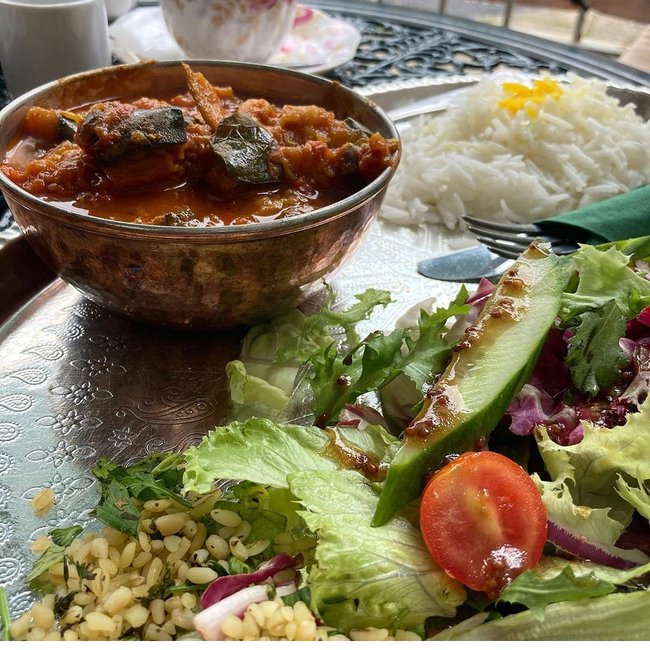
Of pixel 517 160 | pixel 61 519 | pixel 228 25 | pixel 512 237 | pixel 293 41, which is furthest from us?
pixel 293 41

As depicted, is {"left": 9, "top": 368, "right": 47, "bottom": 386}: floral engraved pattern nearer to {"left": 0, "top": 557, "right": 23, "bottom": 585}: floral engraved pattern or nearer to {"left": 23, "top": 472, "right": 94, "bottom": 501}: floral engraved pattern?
{"left": 23, "top": 472, "right": 94, "bottom": 501}: floral engraved pattern

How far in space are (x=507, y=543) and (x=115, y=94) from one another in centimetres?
146

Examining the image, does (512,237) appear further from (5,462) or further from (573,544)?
(5,462)

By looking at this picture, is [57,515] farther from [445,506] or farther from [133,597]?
[445,506]

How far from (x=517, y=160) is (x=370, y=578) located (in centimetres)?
154

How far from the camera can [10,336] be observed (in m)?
1.66

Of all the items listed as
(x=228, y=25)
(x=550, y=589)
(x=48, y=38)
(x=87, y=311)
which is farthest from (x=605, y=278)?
(x=48, y=38)

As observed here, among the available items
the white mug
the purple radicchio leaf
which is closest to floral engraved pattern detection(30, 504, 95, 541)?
the purple radicchio leaf

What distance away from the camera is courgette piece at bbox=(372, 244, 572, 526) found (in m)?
1.14

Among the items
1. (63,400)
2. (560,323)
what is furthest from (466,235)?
(63,400)

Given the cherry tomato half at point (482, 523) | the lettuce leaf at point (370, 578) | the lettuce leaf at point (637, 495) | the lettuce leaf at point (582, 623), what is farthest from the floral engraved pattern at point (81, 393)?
the lettuce leaf at point (637, 495)

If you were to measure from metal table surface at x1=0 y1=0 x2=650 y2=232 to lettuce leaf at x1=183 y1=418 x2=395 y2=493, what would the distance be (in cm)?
195

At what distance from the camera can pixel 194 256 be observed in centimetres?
139

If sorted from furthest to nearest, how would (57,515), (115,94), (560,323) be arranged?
1. (115,94)
2. (560,323)
3. (57,515)
